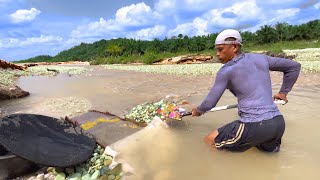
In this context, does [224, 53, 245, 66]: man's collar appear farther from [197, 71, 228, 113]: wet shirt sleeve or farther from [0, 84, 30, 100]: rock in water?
[0, 84, 30, 100]: rock in water

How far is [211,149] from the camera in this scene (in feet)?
14.1

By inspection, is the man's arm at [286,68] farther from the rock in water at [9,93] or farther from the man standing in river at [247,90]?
the rock in water at [9,93]

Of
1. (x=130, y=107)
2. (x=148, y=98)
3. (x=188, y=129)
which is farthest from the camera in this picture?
(x=148, y=98)

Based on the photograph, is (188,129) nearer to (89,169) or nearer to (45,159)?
(89,169)

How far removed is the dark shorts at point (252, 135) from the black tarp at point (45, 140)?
160 cm

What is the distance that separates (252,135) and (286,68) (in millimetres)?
957

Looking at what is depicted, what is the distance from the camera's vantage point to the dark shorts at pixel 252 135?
147 inches

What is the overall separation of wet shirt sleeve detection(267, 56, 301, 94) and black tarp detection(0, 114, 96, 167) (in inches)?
92.7

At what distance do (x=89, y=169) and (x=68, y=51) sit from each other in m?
86.2

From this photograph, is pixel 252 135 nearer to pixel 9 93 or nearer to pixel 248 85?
pixel 248 85

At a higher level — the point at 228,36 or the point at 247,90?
the point at 228,36

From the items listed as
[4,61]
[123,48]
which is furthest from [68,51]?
[4,61]

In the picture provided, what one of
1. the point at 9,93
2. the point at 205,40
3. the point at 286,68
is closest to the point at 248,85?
the point at 286,68

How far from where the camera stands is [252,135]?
3.78 metres
